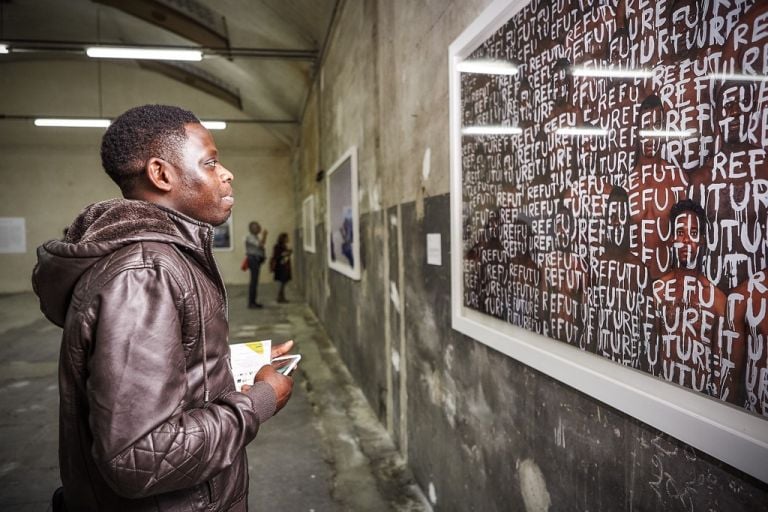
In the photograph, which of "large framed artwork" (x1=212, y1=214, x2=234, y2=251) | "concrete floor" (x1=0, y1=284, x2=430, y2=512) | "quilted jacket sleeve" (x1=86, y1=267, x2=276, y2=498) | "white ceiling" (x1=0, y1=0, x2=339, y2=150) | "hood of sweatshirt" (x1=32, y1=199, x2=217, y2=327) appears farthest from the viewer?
"large framed artwork" (x1=212, y1=214, x2=234, y2=251)

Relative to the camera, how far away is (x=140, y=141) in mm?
1200

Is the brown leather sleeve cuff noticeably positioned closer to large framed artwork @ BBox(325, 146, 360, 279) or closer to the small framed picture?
large framed artwork @ BBox(325, 146, 360, 279)

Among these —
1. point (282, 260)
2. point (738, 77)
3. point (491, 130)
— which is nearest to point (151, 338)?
point (738, 77)

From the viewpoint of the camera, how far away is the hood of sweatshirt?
3.53ft

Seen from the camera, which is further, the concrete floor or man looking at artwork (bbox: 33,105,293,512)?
the concrete floor

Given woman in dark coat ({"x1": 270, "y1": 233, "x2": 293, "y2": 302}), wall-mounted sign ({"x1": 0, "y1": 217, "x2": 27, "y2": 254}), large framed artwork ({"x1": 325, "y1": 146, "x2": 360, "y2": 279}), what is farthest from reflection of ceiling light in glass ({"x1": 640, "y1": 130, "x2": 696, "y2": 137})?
wall-mounted sign ({"x1": 0, "y1": 217, "x2": 27, "y2": 254})

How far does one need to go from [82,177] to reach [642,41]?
52.3 ft

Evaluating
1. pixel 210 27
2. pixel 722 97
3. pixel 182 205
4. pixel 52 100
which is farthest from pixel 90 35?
pixel 722 97

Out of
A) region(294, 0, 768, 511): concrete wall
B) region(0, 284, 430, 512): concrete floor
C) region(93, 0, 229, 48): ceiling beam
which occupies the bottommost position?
region(0, 284, 430, 512): concrete floor

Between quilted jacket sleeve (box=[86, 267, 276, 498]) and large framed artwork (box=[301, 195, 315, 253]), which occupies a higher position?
large framed artwork (box=[301, 195, 315, 253])

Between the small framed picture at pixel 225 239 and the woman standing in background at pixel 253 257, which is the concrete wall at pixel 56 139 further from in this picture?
the woman standing in background at pixel 253 257

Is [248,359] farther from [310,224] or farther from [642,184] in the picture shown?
[310,224]

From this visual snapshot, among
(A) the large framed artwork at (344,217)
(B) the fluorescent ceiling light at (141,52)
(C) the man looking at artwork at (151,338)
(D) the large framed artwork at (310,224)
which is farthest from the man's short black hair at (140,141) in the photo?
(D) the large framed artwork at (310,224)

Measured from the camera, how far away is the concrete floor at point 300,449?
2.95 metres
